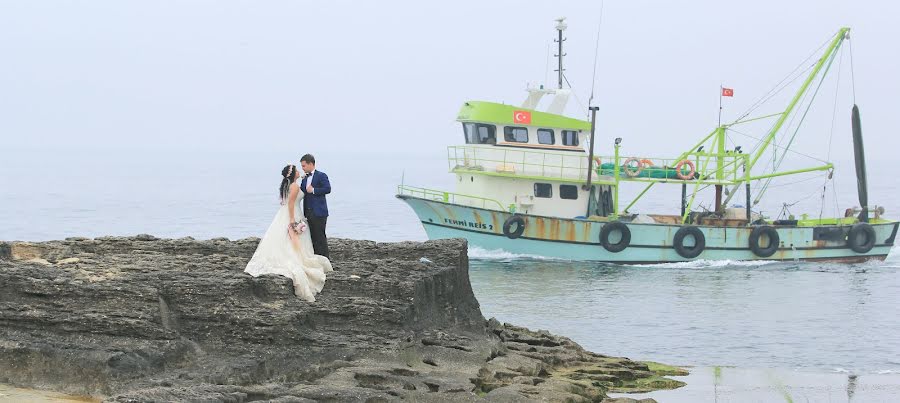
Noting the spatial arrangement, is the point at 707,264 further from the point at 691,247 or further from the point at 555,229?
the point at 555,229

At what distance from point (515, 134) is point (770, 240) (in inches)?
314

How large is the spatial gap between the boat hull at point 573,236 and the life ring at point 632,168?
152 cm

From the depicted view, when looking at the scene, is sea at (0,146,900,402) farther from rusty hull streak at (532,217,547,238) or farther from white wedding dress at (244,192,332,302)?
white wedding dress at (244,192,332,302)

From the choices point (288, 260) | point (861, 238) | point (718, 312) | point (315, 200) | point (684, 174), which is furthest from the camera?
point (861, 238)

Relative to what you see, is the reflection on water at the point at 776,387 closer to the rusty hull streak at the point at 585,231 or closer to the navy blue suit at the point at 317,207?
the navy blue suit at the point at 317,207

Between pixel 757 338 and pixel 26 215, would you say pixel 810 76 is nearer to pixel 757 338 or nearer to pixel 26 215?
pixel 757 338

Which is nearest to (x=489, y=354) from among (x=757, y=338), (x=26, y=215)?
(x=757, y=338)

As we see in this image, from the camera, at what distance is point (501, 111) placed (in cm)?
3366

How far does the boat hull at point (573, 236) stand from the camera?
33.4 metres

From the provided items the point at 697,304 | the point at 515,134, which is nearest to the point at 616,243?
the point at 515,134

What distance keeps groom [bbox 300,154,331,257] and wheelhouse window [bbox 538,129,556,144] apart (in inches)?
844

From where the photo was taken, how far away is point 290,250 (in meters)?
12.5

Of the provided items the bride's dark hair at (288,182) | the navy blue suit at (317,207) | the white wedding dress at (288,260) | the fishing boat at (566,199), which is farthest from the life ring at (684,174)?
the bride's dark hair at (288,182)

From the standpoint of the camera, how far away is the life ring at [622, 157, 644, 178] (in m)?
34.1
